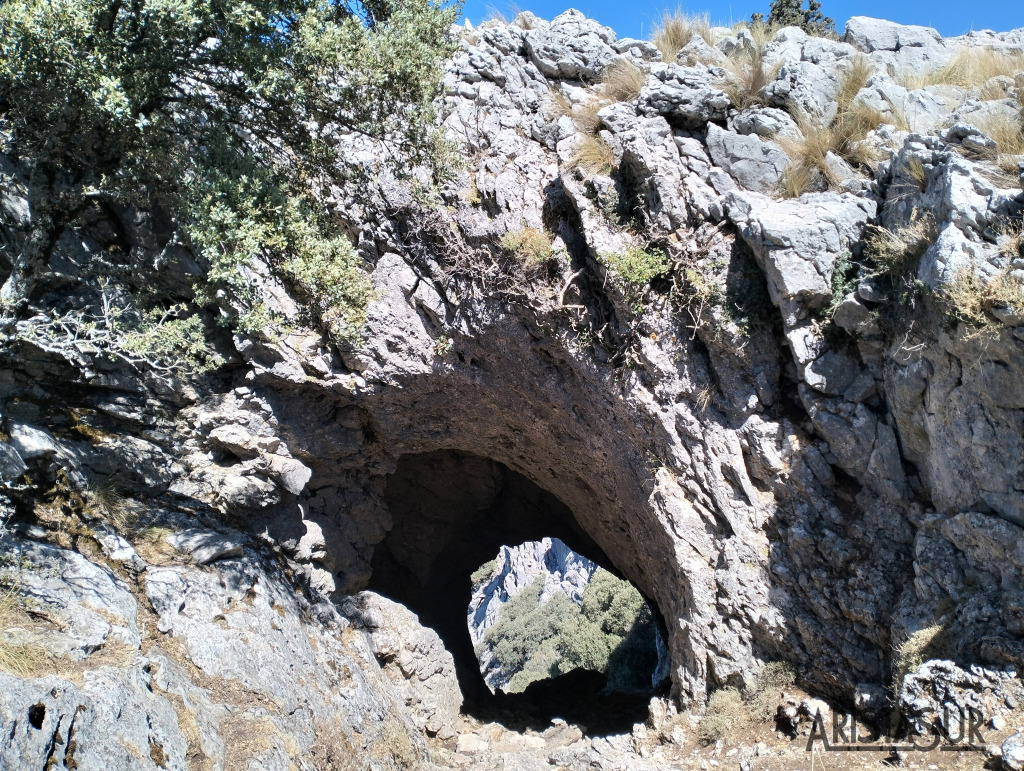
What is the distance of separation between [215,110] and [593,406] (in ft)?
20.1

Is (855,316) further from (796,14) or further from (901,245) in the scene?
(796,14)

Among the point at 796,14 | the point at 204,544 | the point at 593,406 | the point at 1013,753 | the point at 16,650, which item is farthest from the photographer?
the point at 796,14

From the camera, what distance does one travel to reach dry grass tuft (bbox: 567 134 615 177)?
9.06m

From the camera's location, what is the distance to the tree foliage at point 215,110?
5805mm

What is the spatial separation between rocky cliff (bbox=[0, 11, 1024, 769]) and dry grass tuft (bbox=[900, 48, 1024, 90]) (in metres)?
0.11

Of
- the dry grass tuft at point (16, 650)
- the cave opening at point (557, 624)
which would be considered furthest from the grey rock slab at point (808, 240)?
the cave opening at point (557, 624)

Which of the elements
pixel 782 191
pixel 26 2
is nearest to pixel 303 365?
pixel 26 2

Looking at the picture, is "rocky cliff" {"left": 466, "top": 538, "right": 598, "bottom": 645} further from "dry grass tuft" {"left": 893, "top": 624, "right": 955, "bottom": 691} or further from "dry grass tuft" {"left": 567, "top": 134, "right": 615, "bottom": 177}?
"dry grass tuft" {"left": 893, "top": 624, "right": 955, "bottom": 691}

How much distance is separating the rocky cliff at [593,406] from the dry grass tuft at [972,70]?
11 cm

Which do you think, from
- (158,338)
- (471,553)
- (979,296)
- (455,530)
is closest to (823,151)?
(979,296)

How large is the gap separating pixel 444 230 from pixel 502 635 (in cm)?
3032

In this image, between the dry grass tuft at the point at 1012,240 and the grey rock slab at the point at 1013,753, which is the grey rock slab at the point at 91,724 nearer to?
the grey rock slab at the point at 1013,753

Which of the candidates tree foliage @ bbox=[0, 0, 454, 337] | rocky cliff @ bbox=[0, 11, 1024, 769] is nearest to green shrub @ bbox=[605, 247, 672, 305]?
rocky cliff @ bbox=[0, 11, 1024, 769]

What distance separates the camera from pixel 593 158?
9133 mm
